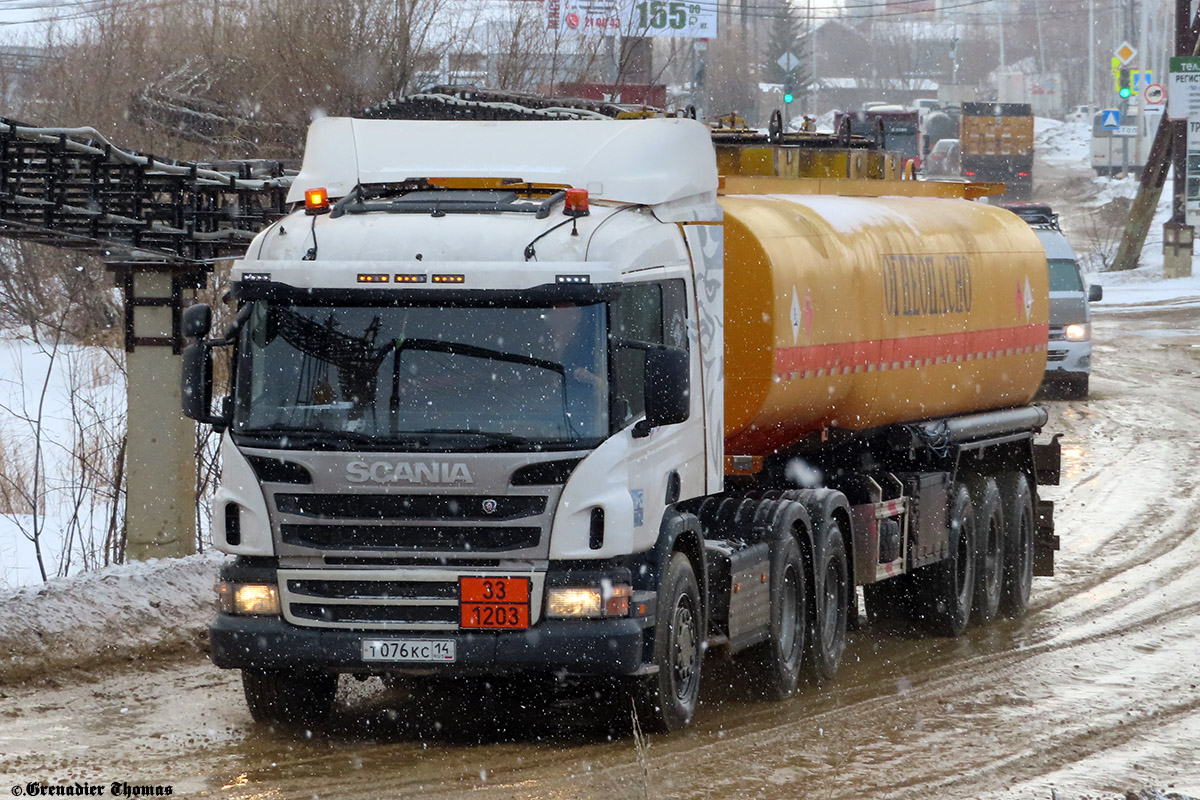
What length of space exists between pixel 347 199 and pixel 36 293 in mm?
20206

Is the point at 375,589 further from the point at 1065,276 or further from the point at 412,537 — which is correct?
the point at 1065,276

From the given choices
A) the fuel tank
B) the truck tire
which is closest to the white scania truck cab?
the fuel tank

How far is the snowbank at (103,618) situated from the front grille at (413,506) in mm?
3136

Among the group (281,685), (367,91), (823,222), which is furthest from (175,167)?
(367,91)

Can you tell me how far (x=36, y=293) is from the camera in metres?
27.9

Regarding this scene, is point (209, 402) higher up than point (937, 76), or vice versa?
point (937, 76)

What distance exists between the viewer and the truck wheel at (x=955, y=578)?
44.2 ft

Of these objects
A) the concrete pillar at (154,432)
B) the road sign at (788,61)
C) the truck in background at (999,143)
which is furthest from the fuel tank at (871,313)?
the road sign at (788,61)

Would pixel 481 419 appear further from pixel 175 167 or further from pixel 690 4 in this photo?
pixel 690 4

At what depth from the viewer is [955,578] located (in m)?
13.6

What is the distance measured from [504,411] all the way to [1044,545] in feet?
26.3

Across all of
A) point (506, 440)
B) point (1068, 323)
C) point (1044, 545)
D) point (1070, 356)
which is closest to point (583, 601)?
point (506, 440)

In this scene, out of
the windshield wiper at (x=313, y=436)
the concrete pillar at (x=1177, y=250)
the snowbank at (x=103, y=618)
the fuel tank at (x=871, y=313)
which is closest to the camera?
the windshield wiper at (x=313, y=436)

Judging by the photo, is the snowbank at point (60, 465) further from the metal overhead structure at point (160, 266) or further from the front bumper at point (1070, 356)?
the front bumper at point (1070, 356)
